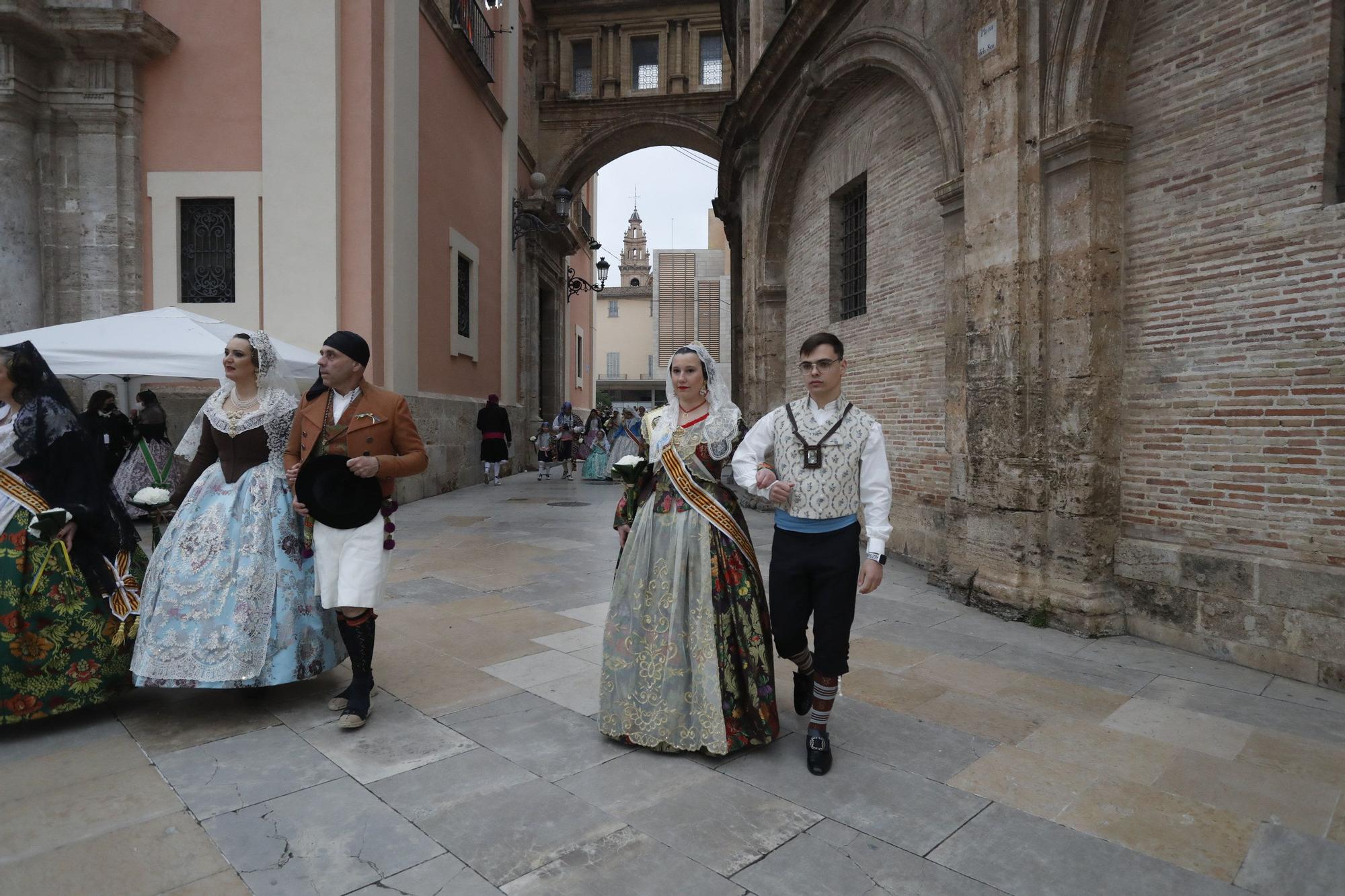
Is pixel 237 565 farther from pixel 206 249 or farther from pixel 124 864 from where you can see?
pixel 206 249

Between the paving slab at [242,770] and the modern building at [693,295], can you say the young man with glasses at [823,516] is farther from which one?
the modern building at [693,295]

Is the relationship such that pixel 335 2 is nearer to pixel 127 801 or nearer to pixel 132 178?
pixel 132 178

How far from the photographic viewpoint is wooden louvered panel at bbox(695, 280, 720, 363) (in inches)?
1821

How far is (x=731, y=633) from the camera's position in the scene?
344 centimetres

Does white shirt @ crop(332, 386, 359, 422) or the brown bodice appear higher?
white shirt @ crop(332, 386, 359, 422)

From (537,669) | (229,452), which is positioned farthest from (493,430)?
(229,452)

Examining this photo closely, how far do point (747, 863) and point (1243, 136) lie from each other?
5.07 m

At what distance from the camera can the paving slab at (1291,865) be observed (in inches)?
98.7

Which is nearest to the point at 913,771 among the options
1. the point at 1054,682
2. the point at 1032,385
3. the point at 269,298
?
the point at 1054,682

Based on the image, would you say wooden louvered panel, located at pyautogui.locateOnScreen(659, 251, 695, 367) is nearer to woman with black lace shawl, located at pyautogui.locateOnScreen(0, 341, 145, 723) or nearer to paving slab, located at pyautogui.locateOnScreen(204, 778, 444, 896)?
woman with black lace shawl, located at pyautogui.locateOnScreen(0, 341, 145, 723)

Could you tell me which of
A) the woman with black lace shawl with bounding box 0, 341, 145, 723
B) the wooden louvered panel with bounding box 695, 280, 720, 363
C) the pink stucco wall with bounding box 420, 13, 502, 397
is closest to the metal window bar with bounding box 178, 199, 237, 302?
the pink stucco wall with bounding box 420, 13, 502, 397

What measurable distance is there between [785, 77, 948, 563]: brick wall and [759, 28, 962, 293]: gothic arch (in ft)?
1.05

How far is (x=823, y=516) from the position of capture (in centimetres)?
330

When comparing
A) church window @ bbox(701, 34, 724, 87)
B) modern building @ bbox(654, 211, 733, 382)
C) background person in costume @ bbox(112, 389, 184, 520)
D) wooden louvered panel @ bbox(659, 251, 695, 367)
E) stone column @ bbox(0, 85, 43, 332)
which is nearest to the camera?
background person in costume @ bbox(112, 389, 184, 520)
